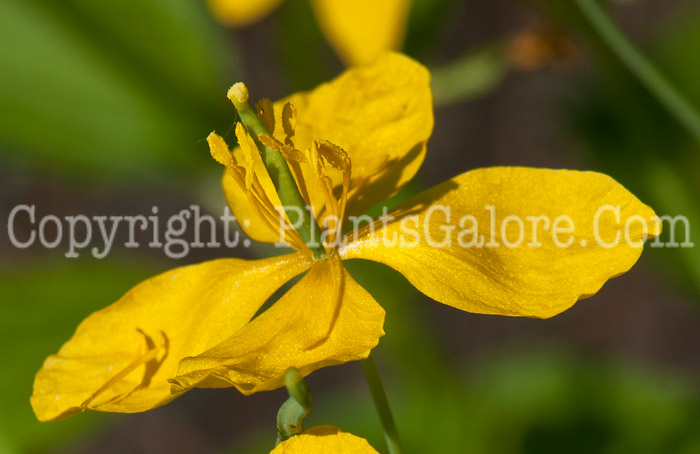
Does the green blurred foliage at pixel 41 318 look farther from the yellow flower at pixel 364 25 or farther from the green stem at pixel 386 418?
the green stem at pixel 386 418

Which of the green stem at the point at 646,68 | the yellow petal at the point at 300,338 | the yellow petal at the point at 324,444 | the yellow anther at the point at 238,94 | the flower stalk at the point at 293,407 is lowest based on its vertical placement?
the yellow petal at the point at 324,444

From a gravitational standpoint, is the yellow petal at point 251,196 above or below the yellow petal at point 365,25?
below

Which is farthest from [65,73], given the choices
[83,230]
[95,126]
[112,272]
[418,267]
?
[418,267]

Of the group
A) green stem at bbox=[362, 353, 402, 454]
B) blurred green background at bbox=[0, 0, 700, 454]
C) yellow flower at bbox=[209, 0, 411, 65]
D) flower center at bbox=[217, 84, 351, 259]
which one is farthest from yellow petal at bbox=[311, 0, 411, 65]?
green stem at bbox=[362, 353, 402, 454]

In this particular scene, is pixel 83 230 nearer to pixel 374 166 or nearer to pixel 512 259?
pixel 374 166

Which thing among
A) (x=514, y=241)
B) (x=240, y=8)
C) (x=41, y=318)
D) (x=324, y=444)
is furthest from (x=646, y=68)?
(x=41, y=318)

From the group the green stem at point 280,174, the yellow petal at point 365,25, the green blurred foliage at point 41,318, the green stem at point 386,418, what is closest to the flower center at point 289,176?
the green stem at point 280,174

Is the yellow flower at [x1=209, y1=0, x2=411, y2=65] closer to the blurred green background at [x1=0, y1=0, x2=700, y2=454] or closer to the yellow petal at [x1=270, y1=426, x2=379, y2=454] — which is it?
the blurred green background at [x1=0, y1=0, x2=700, y2=454]
